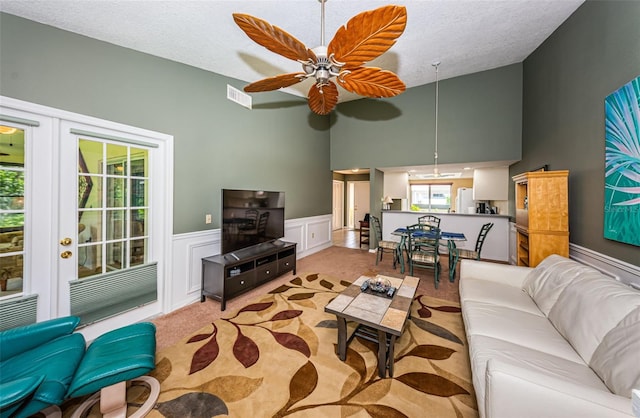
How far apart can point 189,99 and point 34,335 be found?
2.67 meters

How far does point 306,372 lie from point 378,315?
0.73 meters

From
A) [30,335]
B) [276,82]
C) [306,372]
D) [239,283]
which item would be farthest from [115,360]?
[276,82]

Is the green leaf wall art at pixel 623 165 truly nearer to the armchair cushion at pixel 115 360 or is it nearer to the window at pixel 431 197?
the armchair cushion at pixel 115 360

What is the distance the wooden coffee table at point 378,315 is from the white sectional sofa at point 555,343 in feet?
1.61

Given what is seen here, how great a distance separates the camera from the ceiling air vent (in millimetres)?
3348

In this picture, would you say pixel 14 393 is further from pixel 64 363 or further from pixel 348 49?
pixel 348 49

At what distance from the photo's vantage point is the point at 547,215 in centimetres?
254

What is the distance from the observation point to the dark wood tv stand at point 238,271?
277 centimetres

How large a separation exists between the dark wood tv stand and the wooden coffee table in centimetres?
149

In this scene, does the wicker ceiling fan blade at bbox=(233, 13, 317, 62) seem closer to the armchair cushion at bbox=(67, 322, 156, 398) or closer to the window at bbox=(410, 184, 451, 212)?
the armchair cushion at bbox=(67, 322, 156, 398)

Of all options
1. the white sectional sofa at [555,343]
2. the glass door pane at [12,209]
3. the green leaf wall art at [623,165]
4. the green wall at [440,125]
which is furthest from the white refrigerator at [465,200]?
the glass door pane at [12,209]

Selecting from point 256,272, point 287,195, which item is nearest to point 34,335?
point 256,272

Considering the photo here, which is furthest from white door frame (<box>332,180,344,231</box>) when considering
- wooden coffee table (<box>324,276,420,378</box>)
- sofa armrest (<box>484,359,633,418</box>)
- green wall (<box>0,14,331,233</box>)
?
sofa armrest (<box>484,359,633,418</box>)

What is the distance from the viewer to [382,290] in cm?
218
